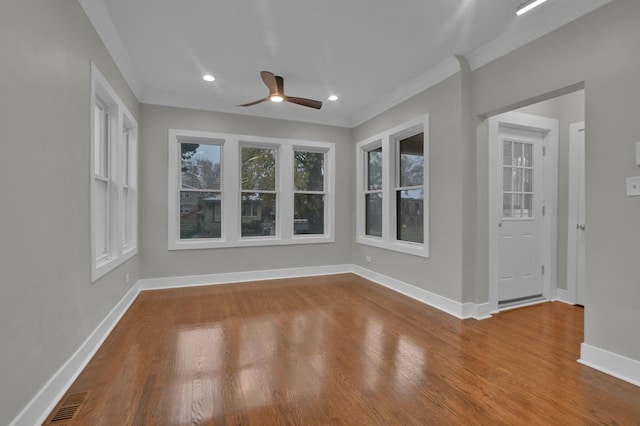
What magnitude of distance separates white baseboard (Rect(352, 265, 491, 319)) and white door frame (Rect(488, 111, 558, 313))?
9.5 inches

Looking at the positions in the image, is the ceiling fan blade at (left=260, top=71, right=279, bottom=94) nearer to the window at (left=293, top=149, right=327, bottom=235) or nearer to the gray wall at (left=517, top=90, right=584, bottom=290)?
the window at (left=293, top=149, right=327, bottom=235)

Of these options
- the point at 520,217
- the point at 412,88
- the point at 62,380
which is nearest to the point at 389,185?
the point at 412,88

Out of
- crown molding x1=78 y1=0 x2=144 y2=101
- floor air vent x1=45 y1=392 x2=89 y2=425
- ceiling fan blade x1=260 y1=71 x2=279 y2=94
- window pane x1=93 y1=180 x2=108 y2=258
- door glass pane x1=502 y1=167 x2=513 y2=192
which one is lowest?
floor air vent x1=45 y1=392 x2=89 y2=425

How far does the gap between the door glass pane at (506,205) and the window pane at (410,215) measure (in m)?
0.97

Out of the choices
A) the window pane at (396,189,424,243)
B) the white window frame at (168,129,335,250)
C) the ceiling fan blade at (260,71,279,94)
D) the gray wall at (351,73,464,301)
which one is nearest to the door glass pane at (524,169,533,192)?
the gray wall at (351,73,464,301)

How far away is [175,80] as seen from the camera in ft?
13.3

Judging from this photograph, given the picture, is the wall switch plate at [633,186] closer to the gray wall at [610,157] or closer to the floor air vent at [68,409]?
the gray wall at [610,157]

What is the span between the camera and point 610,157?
2262mm

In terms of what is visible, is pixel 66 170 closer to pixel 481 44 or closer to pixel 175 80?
pixel 175 80

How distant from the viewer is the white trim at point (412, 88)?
11.5 feet

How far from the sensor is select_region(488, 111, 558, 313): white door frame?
354 centimetres

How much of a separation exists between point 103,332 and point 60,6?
8.62ft

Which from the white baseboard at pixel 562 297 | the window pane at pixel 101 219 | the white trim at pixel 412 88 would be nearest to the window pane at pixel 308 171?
the white trim at pixel 412 88

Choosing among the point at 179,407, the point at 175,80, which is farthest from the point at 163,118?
the point at 179,407
